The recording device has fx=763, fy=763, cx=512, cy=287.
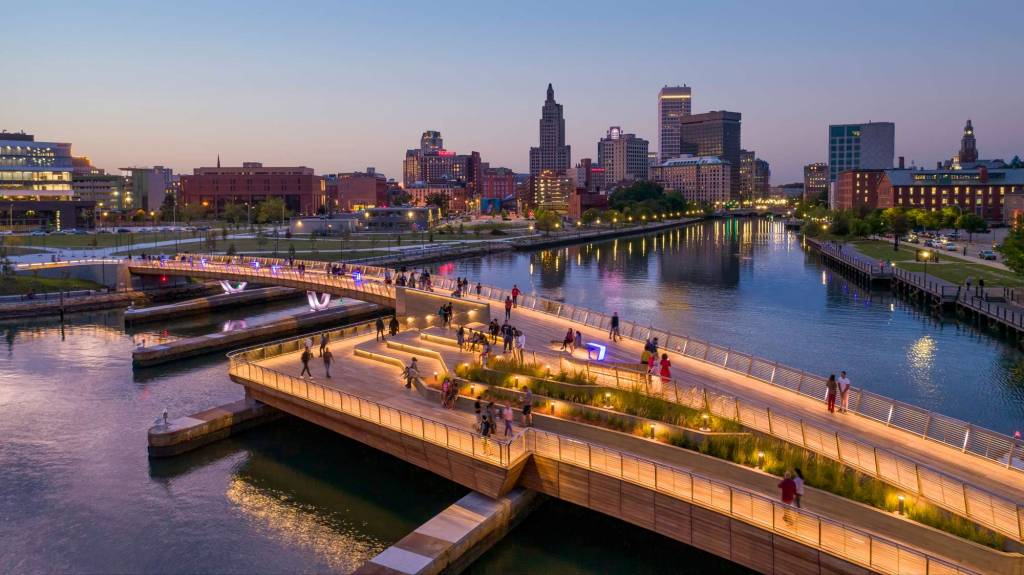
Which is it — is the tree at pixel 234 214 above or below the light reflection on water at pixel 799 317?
above

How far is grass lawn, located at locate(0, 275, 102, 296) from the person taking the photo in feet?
197

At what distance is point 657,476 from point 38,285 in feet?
199

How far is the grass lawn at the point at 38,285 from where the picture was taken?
197 feet

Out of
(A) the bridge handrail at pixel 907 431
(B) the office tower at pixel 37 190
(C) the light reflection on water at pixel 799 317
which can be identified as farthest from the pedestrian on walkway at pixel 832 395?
(B) the office tower at pixel 37 190

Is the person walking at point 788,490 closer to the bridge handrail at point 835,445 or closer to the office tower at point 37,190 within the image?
the bridge handrail at point 835,445

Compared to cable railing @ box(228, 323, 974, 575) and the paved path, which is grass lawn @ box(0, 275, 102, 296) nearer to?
the paved path

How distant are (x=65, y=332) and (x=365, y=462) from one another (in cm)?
3381

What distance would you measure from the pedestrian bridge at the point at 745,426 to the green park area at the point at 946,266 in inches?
1889

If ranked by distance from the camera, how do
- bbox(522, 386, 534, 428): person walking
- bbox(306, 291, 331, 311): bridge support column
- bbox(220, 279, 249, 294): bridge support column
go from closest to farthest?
bbox(522, 386, 534, 428): person walking
bbox(306, 291, 331, 311): bridge support column
bbox(220, 279, 249, 294): bridge support column

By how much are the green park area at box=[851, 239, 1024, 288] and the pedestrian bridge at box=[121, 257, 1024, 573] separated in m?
48.0

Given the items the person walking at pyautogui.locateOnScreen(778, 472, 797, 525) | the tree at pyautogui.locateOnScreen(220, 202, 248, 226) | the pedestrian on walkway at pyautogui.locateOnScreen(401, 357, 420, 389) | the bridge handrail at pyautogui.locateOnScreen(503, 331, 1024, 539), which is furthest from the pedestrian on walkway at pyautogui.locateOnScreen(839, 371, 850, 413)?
the tree at pyautogui.locateOnScreen(220, 202, 248, 226)

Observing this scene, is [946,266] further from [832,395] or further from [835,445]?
[835,445]

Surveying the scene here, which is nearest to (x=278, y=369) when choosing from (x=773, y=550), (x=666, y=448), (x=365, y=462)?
(x=365, y=462)

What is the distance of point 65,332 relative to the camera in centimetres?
4994
